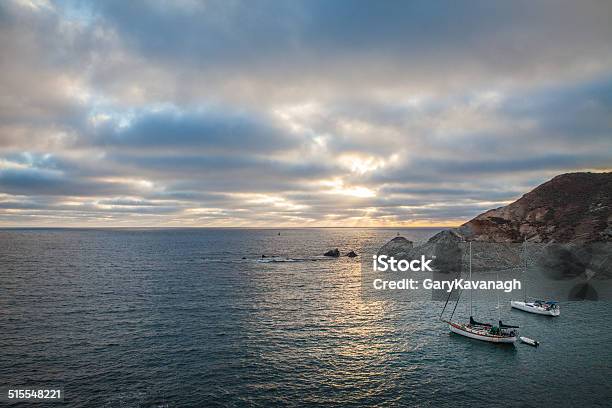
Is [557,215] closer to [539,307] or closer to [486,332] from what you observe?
[539,307]

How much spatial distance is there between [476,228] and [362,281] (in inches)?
2663

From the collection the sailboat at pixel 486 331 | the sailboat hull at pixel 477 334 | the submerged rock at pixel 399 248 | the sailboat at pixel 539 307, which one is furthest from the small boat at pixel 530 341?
the submerged rock at pixel 399 248

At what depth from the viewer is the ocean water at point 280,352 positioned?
131ft

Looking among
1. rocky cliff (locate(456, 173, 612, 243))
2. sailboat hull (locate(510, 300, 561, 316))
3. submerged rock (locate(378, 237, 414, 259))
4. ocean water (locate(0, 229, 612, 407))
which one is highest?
rocky cliff (locate(456, 173, 612, 243))

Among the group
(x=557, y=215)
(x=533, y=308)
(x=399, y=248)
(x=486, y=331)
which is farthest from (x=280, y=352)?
(x=557, y=215)

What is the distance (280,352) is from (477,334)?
1214 inches

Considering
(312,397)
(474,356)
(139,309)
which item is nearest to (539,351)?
(474,356)

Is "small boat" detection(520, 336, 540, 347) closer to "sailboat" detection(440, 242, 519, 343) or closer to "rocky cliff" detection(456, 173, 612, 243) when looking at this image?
"sailboat" detection(440, 242, 519, 343)

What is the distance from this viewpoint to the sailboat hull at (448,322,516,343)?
2218 inches

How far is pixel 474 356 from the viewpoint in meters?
52.4

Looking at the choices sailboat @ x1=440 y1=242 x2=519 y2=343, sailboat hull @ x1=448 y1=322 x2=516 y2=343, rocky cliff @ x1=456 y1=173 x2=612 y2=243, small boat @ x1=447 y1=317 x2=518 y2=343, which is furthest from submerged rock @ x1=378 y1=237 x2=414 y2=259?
sailboat hull @ x1=448 y1=322 x2=516 y2=343

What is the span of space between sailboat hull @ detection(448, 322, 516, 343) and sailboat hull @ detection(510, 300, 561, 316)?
22.2 m

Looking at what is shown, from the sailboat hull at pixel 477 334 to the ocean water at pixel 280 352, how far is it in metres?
1.20

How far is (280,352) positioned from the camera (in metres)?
51.2
